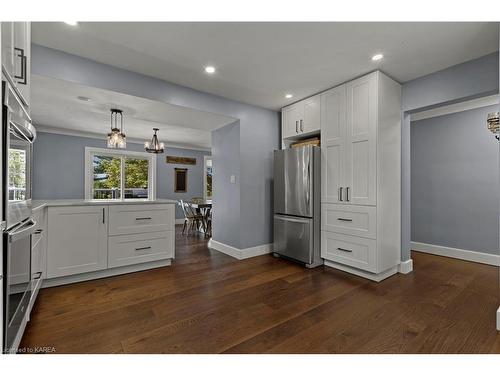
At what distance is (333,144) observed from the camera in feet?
10.1

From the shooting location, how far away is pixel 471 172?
351cm

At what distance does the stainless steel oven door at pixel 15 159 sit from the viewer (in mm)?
1171

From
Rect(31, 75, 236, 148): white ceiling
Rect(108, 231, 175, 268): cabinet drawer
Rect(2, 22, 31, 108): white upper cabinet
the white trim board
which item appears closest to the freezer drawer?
Rect(108, 231, 175, 268): cabinet drawer

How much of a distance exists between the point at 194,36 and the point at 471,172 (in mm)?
4129

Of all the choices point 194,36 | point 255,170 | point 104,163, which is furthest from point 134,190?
point 194,36

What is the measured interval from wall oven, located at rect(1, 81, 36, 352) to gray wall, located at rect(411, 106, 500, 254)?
494 cm

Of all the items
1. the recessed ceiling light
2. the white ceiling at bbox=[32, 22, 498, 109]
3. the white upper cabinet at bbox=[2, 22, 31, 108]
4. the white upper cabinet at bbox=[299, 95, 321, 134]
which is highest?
the recessed ceiling light

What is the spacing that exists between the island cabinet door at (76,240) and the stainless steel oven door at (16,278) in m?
0.92

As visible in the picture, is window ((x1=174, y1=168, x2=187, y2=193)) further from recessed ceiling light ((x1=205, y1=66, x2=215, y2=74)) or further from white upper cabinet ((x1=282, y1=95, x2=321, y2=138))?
recessed ceiling light ((x1=205, y1=66, x2=215, y2=74))

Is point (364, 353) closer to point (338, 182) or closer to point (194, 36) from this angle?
point (338, 182)

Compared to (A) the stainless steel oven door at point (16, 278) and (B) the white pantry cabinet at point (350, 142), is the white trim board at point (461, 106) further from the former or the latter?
(A) the stainless steel oven door at point (16, 278)

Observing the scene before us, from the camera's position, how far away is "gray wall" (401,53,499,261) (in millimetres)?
2355

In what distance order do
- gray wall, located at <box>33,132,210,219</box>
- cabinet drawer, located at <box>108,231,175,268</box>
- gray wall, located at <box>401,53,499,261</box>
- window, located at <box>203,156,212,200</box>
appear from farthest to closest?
1. window, located at <box>203,156,212,200</box>
2. gray wall, located at <box>33,132,210,219</box>
3. cabinet drawer, located at <box>108,231,175,268</box>
4. gray wall, located at <box>401,53,499,261</box>

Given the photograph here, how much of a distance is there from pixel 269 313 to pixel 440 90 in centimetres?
295
